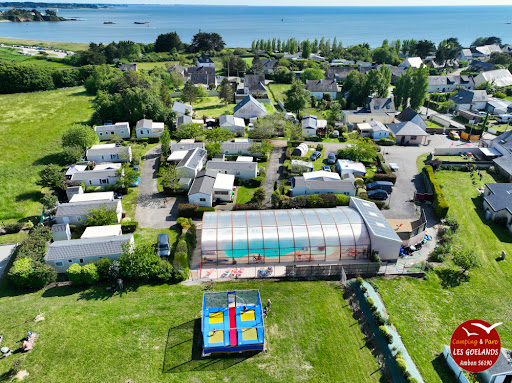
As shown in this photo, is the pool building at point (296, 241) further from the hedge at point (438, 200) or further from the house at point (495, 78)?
the house at point (495, 78)

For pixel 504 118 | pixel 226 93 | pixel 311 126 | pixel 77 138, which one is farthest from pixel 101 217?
pixel 504 118

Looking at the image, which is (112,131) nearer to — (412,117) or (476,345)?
(412,117)

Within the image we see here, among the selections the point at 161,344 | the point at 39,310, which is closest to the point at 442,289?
the point at 161,344

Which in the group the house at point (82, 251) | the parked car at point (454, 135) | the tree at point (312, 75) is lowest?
the house at point (82, 251)

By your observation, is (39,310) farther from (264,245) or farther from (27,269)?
(264,245)

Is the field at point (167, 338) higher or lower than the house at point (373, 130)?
lower

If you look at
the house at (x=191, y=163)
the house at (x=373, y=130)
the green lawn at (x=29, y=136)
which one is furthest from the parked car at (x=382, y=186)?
the green lawn at (x=29, y=136)

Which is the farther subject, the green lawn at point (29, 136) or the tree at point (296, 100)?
the tree at point (296, 100)
